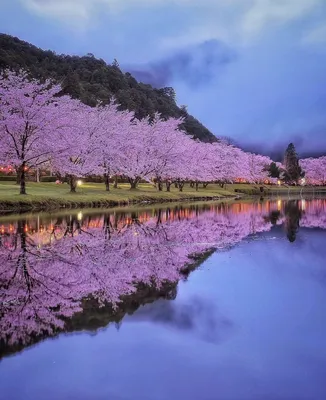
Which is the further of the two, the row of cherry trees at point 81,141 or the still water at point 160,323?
the row of cherry trees at point 81,141

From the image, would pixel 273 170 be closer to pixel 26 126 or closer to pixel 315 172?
pixel 315 172

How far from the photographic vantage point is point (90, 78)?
480 ft

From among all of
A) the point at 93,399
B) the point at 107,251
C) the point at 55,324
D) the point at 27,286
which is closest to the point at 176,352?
the point at 93,399

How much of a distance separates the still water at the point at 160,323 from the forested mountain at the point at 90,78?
95.0m

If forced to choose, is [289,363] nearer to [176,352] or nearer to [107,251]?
[176,352]

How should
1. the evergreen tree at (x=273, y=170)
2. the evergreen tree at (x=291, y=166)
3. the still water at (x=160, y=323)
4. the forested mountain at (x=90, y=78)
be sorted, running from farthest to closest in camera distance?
the evergreen tree at (x=291, y=166), the evergreen tree at (x=273, y=170), the forested mountain at (x=90, y=78), the still water at (x=160, y=323)

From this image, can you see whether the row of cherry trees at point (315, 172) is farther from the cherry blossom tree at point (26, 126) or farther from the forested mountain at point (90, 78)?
the cherry blossom tree at point (26, 126)

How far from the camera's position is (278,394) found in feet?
17.7

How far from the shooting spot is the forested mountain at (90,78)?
4487 inches

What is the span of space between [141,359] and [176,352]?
55 cm

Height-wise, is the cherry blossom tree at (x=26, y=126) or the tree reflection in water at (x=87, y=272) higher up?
the cherry blossom tree at (x=26, y=126)

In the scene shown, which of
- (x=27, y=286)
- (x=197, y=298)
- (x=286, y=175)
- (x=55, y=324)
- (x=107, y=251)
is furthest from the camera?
(x=286, y=175)

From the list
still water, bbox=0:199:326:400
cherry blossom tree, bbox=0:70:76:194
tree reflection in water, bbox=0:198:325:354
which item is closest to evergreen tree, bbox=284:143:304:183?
cherry blossom tree, bbox=0:70:76:194

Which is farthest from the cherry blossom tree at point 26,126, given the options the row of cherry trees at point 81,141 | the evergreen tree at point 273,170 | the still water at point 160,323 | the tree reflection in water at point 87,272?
the evergreen tree at point 273,170
